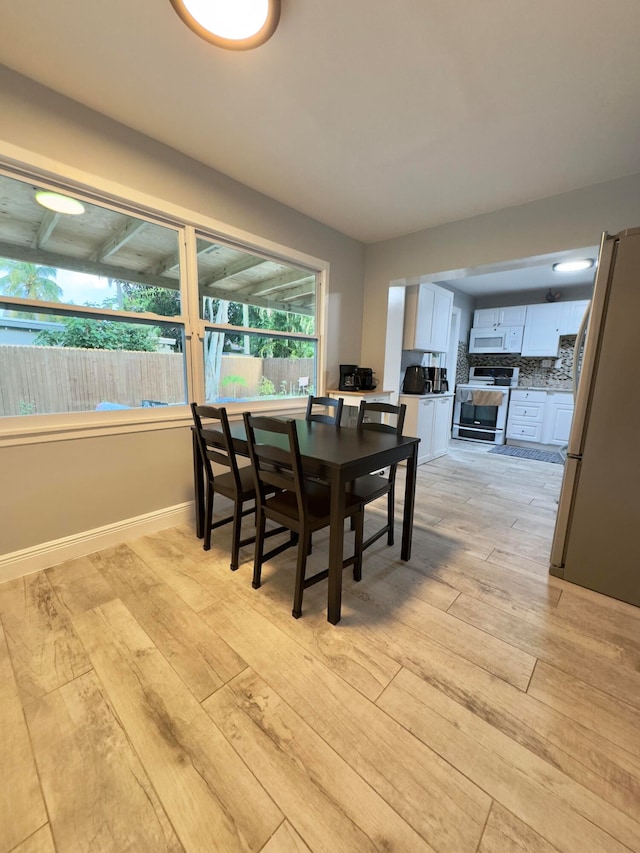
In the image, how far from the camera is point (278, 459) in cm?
A: 164

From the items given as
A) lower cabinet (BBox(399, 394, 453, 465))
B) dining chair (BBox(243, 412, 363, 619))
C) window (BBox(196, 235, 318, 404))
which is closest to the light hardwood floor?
dining chair (BBox(243, 412, 363, 619))

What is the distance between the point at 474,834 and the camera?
2.91 feet

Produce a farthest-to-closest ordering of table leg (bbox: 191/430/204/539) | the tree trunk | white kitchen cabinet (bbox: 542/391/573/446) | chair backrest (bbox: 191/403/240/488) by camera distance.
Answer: white kitchen cabinet (bbox: 542/391/573/446) < the tree trunk < table leg (bbox: 191/430/204/539) < chair backrest (bbox: 191/403/240/488)

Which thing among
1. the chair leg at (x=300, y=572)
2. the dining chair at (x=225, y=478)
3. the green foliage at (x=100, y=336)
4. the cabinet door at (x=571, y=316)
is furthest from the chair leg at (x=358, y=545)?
the cabinet door at (x=571, y=316)

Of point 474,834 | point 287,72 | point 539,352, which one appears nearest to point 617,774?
point 474,834

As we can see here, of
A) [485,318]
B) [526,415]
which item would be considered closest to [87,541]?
[526,415]

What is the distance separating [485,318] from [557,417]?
6.94 feet

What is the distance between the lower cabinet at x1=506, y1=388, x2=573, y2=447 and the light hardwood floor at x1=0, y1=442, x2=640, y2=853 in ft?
13.5

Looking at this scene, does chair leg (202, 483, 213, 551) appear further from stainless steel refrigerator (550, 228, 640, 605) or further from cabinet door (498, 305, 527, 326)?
cabinet door (498, 305, 527, 326)

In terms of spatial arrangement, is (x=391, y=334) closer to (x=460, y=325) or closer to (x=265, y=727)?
(x=460, y=325)

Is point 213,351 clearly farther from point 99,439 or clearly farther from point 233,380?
point 99,439

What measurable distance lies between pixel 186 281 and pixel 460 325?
5.02m

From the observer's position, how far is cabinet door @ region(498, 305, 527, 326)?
564 cm

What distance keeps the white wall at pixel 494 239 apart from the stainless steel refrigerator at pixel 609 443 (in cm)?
113
